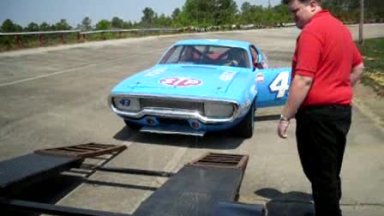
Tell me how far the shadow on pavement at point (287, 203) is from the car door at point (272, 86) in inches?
114

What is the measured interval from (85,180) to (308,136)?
2565mm

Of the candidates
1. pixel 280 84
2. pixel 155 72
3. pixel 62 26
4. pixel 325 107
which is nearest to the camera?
pixel 325 107

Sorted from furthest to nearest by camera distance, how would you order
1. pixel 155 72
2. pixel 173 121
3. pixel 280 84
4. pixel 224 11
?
pixel 224 11
pixel 280 84
pixel 155 72
pixel 173 121

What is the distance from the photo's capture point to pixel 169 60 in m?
8.48

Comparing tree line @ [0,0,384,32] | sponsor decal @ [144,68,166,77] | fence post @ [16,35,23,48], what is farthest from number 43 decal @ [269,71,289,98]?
tree line @ [0,0,384,32]

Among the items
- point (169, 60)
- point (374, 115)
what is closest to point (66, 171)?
point (169, 60)

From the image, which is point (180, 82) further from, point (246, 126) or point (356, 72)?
point (356, 72)

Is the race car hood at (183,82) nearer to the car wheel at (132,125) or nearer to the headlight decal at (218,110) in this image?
the headlight decal at (218,110)

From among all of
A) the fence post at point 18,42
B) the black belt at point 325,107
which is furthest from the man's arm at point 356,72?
the fence post at point 18,42

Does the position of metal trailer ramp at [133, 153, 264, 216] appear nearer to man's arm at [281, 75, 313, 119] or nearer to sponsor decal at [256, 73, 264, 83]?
man's arm at [281, 75, 313, 119]

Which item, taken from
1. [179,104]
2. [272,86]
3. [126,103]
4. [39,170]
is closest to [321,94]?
→ [39,170]

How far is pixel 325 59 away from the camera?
358cm

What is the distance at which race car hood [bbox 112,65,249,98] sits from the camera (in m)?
6.72

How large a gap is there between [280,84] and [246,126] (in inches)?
43.4
